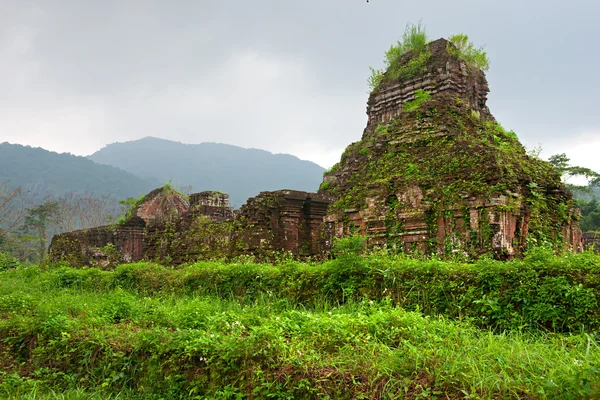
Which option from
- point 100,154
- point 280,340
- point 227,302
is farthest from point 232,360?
point 100,154

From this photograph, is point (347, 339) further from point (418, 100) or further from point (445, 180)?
point (418, 100)

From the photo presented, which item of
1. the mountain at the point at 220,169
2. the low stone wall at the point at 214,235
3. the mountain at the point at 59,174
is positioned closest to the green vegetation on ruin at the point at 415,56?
the low stone wall at the point at 214,235

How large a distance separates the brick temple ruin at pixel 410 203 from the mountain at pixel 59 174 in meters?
86.6

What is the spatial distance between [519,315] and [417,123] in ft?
34.5

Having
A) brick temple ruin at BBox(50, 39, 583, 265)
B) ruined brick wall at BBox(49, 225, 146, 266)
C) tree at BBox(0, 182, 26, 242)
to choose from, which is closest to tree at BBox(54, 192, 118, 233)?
tree at BBox(0, 182, 26, 242)

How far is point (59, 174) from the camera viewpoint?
105625 mm

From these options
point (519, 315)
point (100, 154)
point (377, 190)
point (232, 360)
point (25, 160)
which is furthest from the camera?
point (100, 154)

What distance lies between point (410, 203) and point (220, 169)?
554 ft

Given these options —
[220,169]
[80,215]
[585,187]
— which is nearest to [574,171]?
[585,187]

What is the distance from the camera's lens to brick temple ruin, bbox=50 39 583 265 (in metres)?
10.4

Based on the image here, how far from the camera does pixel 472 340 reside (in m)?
3.66

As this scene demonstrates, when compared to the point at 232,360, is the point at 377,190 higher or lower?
higher

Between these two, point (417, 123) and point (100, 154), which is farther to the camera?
point (100, 154)

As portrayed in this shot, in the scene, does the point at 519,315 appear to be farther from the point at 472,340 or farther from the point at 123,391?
the point at 123,391
